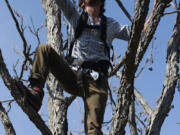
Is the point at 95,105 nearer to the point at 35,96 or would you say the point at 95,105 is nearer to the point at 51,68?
the point at 51,68

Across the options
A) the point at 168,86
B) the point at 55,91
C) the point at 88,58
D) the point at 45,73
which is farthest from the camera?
the point at 55,91

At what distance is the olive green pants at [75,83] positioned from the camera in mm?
3127

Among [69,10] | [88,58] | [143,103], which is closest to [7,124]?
[88,58]

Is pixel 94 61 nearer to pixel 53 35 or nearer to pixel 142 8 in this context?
pixel 142 8

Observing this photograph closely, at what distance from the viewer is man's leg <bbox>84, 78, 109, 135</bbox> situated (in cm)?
329

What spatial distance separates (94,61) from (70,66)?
274mm

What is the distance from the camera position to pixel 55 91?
4.64 metres

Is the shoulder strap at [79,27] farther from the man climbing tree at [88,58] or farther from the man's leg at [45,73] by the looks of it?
the man's leg at [45,73]

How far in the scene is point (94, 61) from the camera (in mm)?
3547

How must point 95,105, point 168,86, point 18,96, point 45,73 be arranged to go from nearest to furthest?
point 18,96
point 45,73
point 95,105
point 168,86

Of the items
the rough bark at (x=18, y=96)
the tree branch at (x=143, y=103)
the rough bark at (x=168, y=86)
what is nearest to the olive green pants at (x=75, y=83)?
the rough bark at (x=18, y=96)

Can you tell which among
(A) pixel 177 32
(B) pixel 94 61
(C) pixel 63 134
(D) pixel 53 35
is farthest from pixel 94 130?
(D) pixel 53 35

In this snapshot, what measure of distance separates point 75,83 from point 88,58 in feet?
1.03

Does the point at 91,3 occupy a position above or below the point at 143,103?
above
